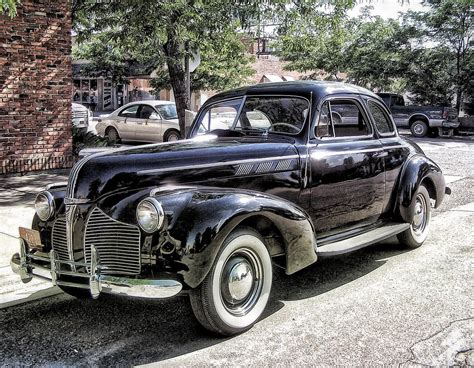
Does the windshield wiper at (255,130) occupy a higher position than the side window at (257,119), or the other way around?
the side window at (257,119)

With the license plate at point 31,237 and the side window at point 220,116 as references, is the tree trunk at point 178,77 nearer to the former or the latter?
the side window at point 220,116

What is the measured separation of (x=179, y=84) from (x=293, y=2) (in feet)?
9.49

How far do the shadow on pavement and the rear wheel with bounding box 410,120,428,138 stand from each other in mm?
18638

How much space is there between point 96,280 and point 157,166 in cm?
94

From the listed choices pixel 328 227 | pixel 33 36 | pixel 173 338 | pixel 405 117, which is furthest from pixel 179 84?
pixel 405 117

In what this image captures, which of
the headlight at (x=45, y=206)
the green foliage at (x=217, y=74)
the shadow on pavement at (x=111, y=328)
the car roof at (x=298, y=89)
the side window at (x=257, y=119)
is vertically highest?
the green foliage at (x=217, y=74)

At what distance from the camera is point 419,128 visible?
2283 centimetres

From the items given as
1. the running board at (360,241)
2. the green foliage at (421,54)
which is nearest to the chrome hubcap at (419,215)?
the running board at (360,241)

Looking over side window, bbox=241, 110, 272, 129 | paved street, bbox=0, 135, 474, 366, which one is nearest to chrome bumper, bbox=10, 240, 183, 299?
paved street, bbox=0, 135, 474, 366

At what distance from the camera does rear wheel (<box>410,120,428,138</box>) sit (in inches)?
894

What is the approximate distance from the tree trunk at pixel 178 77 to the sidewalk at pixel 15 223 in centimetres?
269

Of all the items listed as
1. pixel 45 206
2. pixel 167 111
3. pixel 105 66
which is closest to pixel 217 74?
pixel 167 111

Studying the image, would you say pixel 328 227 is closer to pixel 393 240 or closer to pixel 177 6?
pixel 393 240

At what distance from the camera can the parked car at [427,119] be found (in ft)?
73.3
